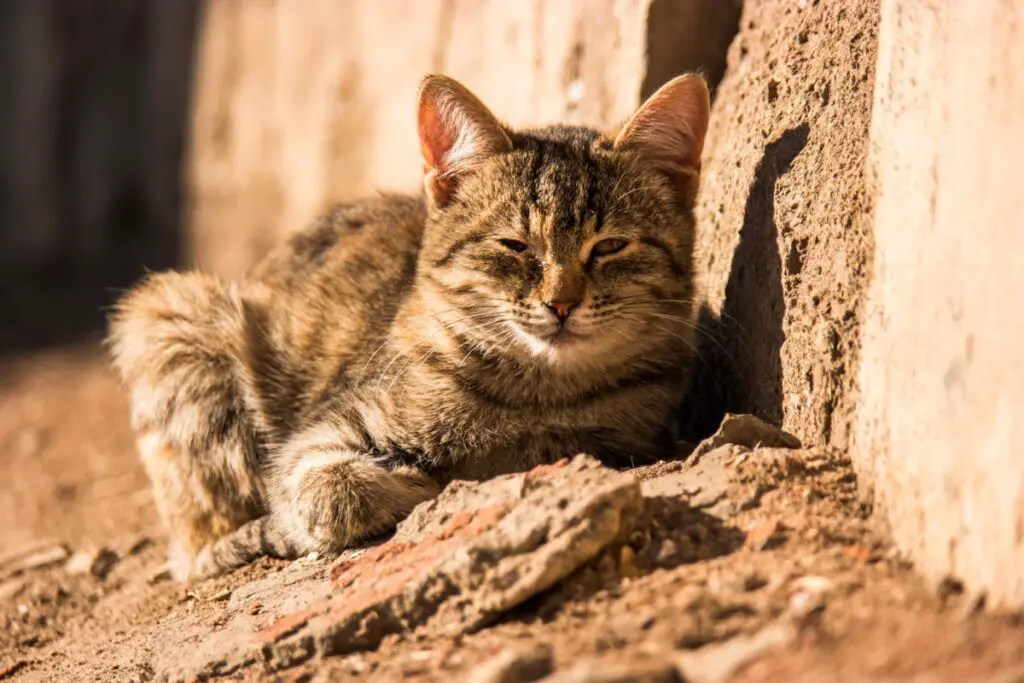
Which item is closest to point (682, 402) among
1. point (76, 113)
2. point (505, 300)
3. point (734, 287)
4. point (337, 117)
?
point (734, 287)

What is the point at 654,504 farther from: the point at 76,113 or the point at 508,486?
the point at 76,113

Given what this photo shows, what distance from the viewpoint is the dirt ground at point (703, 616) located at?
2252 mm

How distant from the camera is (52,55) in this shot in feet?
35.7

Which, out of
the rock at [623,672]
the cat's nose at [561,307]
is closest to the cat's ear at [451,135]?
the cat's nose at [561,307]

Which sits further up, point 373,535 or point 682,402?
point 682,402

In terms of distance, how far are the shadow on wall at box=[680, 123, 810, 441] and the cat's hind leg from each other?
A: 1717 millimetres

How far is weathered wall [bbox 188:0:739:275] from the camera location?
473cm

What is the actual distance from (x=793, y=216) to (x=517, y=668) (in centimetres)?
185

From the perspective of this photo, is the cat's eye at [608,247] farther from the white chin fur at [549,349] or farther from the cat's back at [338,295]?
the cat's back at [338,295]

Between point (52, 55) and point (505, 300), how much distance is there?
8790mm

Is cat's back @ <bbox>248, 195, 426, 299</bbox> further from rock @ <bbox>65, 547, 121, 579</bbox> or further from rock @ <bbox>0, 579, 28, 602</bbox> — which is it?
rock @ <bbox>0, 579, 28, 602</bbox>

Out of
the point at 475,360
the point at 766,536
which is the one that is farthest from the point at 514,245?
the point at 766,536

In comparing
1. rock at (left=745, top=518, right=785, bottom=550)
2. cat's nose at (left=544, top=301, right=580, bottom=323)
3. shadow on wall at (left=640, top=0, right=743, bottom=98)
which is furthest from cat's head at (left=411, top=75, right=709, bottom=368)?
rock at (left=745, top=518, right=785, bottom=550)

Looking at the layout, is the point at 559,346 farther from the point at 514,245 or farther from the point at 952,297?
the point at 952,297
